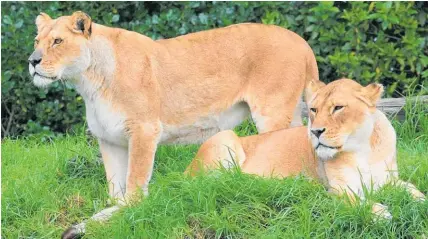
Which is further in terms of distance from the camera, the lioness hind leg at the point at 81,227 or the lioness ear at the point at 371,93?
the lioness hind leg at the point at 81,227

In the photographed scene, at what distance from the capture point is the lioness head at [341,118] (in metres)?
6.34

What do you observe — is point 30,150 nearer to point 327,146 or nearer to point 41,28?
point 41,28

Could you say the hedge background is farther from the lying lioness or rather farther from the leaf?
the lying lioness

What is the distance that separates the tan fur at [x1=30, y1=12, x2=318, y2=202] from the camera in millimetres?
7207

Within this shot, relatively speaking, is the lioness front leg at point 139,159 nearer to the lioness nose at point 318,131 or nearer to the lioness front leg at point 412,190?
the lioness nose at point 318,131

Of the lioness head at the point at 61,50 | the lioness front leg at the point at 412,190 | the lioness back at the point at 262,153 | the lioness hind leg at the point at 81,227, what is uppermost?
the lioness head at the point at 61,50

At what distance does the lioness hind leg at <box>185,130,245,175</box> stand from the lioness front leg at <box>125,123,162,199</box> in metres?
0.29

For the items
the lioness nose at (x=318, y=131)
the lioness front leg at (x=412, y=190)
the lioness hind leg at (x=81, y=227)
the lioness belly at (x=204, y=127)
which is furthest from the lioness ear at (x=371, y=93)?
the lioness hind leg at (x=81, y=227)

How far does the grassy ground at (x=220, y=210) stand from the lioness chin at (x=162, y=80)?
31cm

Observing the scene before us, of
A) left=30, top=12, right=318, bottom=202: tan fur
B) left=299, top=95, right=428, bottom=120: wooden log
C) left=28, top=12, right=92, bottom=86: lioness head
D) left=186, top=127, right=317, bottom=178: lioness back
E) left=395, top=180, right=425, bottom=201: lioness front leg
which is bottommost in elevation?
left=299, top=95, right=428, bottom=120: wooden log

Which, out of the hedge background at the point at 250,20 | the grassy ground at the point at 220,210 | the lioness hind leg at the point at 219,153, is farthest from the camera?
the hedge background at the point at 250,20

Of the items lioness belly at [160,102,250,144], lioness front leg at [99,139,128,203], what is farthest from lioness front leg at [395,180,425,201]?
lioness front leg at [99,139,128,203]

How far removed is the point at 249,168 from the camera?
7117mm

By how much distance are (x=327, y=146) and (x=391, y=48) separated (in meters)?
3.31
